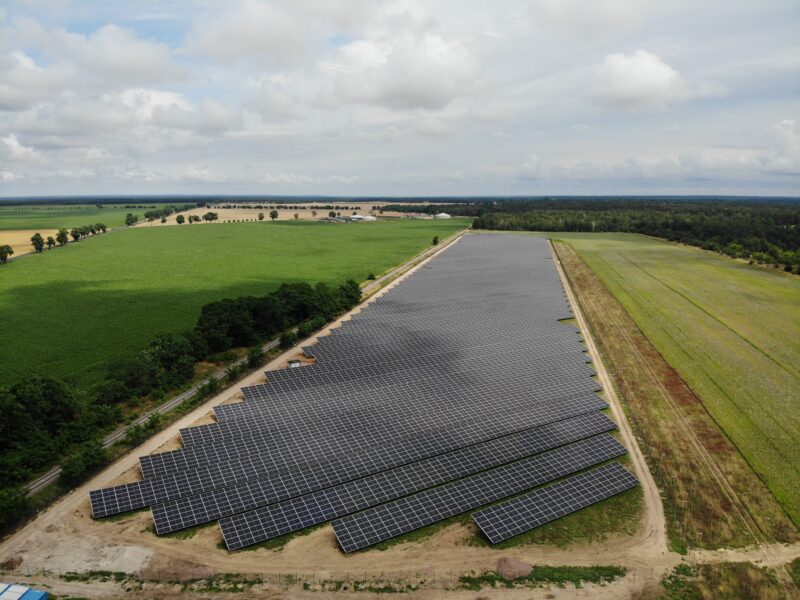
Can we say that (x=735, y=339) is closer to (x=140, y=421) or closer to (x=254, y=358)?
(x=254, y=358)

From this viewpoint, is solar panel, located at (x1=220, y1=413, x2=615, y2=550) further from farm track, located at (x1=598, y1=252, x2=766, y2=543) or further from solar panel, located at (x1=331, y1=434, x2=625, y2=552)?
farm track, located at (x1=598, y1=252, x2=766, y2=543)

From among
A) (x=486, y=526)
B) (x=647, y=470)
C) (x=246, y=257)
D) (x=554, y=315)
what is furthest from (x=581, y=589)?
(x=246, y=257)

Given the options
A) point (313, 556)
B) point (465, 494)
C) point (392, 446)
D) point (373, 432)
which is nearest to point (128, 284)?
point (373, 432)

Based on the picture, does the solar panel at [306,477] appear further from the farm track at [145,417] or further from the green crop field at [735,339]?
the green crop field at [735,339]

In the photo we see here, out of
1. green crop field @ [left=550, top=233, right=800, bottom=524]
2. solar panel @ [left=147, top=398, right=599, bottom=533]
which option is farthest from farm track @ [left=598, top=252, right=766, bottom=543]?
solar panel @ [left=147, top=398, right=599, bottom=533]

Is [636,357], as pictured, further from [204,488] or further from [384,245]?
[384,245]
